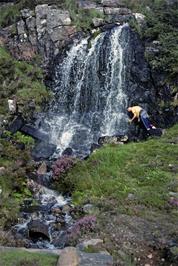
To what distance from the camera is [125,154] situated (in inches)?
591

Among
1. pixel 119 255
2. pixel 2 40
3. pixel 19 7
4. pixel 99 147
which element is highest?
pixel 19 7

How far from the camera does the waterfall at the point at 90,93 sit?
62.6 feet

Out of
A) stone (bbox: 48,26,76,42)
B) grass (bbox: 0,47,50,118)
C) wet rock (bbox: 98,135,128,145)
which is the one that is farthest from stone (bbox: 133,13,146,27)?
wet rock (bbox: 98,135,128,145)

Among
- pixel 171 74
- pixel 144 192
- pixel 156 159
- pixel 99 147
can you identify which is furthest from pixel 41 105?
pixel 144 192

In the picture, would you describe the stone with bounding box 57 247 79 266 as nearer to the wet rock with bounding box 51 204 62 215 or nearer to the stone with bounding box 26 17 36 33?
the wet rock with bounding box 51 204 62 215

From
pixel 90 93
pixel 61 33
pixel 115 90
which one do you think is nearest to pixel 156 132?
pixel 115 90

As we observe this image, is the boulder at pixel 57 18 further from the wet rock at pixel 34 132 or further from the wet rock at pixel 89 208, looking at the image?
the wet rock at pixel 89 208

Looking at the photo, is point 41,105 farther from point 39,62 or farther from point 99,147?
point 99,147

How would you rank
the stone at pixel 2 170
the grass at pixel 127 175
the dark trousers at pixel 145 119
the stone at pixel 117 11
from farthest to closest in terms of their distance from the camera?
the stone at pixel 117 11 → the dark trousers at pixel 145 119 → the stone at pixel 2 170 → the grass at pixel 127 175

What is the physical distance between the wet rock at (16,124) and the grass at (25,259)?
9881 mm

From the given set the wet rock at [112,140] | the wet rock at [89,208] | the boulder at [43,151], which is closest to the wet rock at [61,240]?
the wet rock at [89,208]

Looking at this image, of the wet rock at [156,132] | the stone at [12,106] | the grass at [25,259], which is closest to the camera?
the grass at [25,259]

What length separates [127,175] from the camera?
1380 cm

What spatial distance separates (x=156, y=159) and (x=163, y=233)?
4.50m
